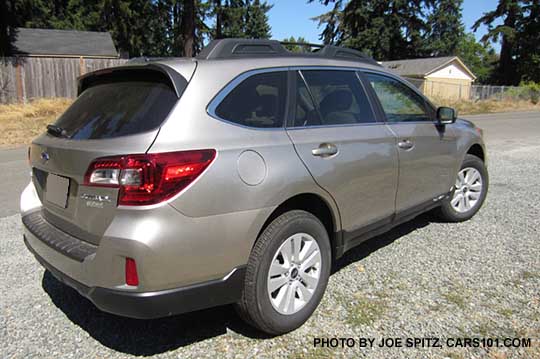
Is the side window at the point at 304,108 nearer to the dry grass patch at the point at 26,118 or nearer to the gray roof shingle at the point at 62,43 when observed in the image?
the dry grass patch at the point at 26,118

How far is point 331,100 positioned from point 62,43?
33852mm

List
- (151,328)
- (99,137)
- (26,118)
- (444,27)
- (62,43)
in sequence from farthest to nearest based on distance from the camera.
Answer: (444,27), (62,43), (26,118), (151,328), (99,137)

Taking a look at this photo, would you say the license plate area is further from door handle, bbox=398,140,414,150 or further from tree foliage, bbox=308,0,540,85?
tree foliage, bbox=308,0,540,85

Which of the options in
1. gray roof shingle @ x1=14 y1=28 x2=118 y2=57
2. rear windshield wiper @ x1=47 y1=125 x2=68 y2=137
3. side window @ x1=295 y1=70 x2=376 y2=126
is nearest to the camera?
rear windshield wiper @ x1=47 y1=125 x2=68 y2=137

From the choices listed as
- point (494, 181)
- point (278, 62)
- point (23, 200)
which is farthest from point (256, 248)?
point (494, 181)

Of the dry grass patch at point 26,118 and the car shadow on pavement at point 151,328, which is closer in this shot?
the car shadow on pavement at point 151,328

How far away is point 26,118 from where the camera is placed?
47.6 feet

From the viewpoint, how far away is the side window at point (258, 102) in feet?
8.58

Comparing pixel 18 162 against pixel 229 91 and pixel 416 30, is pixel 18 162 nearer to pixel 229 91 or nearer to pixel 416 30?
pixel 229 91

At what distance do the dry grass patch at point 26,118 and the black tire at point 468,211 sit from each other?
10.8m

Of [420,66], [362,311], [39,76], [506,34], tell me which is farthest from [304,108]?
[506,34]

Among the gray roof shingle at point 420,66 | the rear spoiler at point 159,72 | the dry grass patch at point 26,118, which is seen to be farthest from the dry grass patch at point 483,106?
the rear spoiler at point 159,72

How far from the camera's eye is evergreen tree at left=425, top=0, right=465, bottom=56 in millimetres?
56522

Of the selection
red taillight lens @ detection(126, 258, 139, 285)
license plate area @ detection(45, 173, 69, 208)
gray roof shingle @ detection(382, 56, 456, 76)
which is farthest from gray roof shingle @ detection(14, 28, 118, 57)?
red taillight lens @ detection(126, 258, 139, 285)
